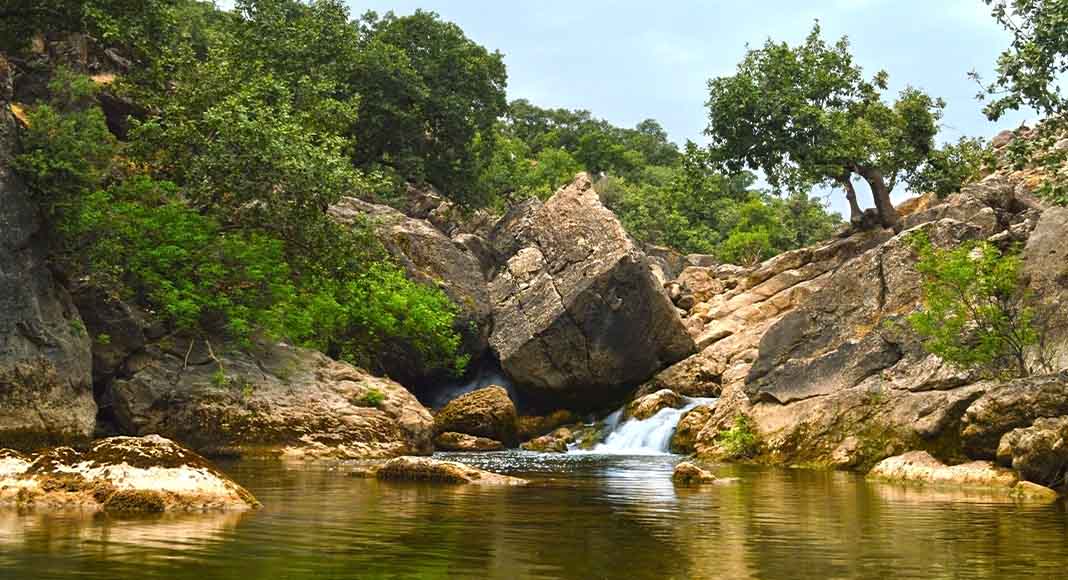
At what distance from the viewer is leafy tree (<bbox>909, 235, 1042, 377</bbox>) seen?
26484 mm

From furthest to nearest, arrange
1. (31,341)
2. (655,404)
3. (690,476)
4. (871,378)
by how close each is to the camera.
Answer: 1. (655,404)
2. (871,378)
3. (31,341)
4. (690,476)

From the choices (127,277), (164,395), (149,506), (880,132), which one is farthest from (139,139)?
(880,132)

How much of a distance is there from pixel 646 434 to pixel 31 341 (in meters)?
21.9

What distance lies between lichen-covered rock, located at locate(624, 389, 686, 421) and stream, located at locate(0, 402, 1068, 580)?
65.5 feet

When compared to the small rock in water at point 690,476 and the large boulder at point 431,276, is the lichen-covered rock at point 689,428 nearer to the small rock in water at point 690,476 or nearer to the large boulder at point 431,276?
the large boulder at point 431,276

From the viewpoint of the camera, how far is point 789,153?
50344 millimetres

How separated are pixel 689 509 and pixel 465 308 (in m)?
29.6

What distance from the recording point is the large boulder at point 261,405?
29047 mm

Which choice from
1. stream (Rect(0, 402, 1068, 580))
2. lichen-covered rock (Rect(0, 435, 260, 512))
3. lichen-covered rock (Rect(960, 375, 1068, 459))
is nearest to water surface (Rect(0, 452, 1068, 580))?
stream (Rect(0, 402, 1068, 580))

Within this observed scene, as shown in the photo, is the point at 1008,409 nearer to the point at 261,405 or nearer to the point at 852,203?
the point at 261,405

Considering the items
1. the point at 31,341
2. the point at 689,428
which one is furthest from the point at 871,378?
the point at 31,341

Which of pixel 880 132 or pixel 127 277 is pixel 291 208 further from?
pixel 880 132

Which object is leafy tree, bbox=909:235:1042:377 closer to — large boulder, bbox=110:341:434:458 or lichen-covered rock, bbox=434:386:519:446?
lichen-covered rock, bbox=434:386:519:446

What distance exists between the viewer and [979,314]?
27.0m
